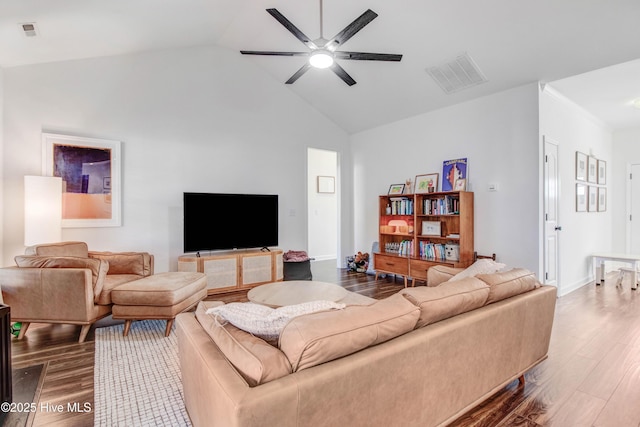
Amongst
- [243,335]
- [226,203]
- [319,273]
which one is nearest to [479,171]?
[319,273]

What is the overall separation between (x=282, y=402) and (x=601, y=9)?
3909mm

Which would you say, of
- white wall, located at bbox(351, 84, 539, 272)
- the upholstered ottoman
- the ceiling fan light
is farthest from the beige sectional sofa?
white wall, located at bbox(351, 84, 539, 272)

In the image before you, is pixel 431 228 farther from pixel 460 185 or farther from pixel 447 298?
pixel 447 298

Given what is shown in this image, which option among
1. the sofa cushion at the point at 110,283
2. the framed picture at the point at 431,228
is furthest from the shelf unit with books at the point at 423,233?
the sofa cushion at the point at 110,283

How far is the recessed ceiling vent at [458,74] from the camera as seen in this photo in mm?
3822

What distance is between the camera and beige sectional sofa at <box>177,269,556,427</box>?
100cm

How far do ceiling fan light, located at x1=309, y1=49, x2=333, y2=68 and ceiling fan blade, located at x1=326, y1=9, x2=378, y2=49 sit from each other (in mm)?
64

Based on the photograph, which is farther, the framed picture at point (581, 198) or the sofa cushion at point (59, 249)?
the framed picture at point (581, 198)

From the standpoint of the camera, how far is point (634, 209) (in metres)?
5.80

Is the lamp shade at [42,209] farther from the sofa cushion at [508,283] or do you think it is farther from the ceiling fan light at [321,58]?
the sofa cushion at [508,283]

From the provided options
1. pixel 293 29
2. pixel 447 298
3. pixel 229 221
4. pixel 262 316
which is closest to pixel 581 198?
pixel 447 298

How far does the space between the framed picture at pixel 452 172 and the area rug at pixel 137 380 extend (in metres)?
3.94

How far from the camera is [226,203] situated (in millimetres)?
4664

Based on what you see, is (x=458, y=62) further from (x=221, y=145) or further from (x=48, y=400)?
(x=48, y=400)
